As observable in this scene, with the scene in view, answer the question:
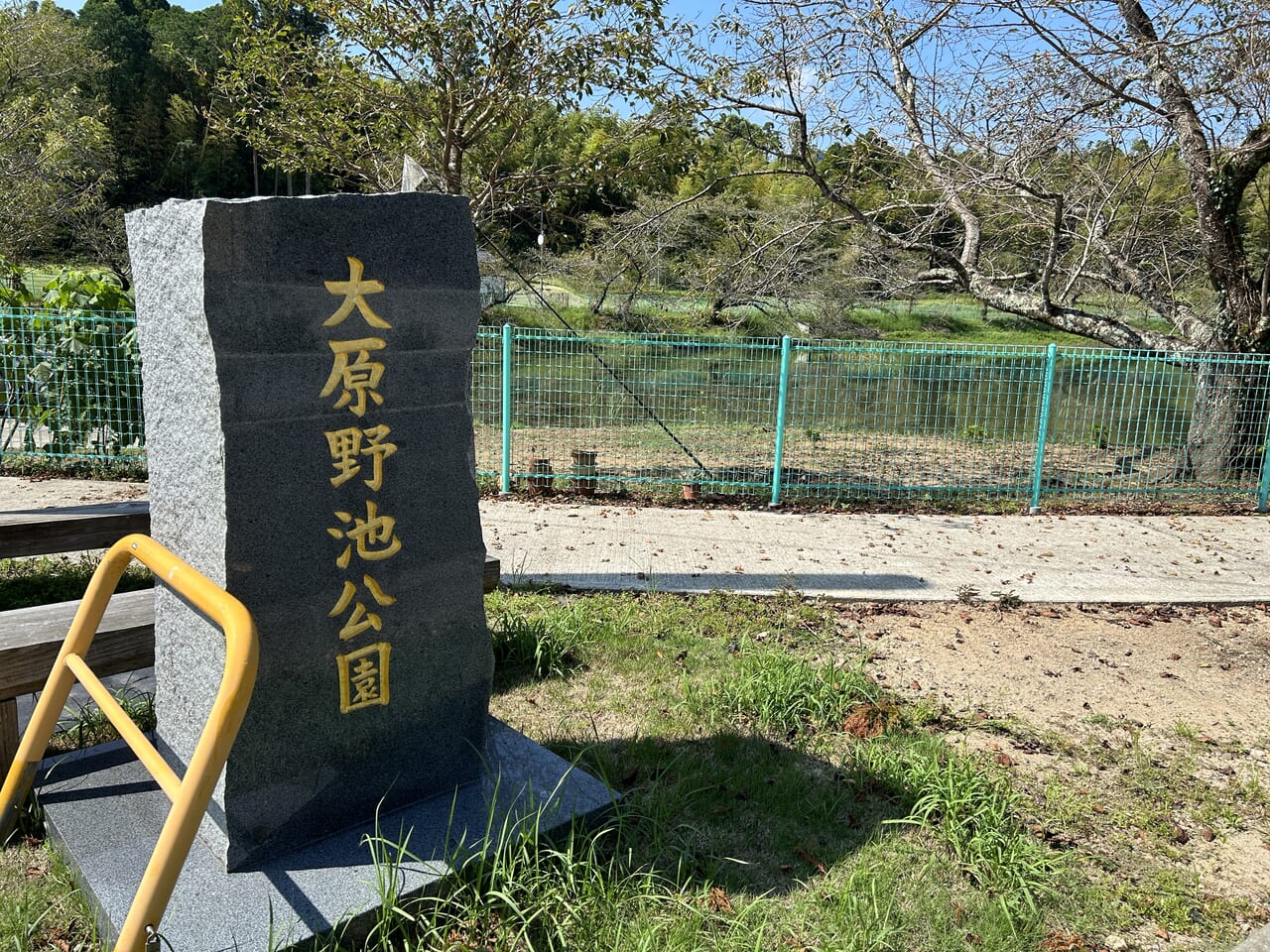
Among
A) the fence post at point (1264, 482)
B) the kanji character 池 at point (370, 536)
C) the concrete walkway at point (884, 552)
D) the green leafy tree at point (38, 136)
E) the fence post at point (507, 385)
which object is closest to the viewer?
the kanji character 池 at point (370, 536)

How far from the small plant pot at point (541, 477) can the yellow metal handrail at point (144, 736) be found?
571cm

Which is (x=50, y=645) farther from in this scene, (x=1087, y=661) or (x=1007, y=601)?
(x=1007, y=601)

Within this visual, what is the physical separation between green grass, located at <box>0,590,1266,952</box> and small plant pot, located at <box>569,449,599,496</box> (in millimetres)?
3791

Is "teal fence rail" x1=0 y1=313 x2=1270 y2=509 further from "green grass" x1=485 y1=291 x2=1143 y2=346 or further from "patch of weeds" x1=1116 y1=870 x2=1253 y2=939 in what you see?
"patch of weeds" x1=1116 y1=870 x2=1253 y2=939

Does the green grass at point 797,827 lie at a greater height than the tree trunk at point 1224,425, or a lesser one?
lesser

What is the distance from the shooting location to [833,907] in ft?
8.86

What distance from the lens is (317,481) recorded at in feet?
8.43

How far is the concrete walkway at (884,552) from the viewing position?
19.6ft

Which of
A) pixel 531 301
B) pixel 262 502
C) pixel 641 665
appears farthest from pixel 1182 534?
pixel 531 301

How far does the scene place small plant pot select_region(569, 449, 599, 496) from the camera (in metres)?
8.42

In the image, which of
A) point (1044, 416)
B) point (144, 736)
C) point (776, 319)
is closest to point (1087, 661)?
point (1044, 416)

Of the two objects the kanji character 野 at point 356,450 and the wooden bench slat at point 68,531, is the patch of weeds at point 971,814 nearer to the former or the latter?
the kanji character 野 at point 356,450

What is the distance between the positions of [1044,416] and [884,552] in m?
2.49

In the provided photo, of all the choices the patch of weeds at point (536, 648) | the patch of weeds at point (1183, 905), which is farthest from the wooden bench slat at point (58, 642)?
the patch of weeds at point (1183, 905)
